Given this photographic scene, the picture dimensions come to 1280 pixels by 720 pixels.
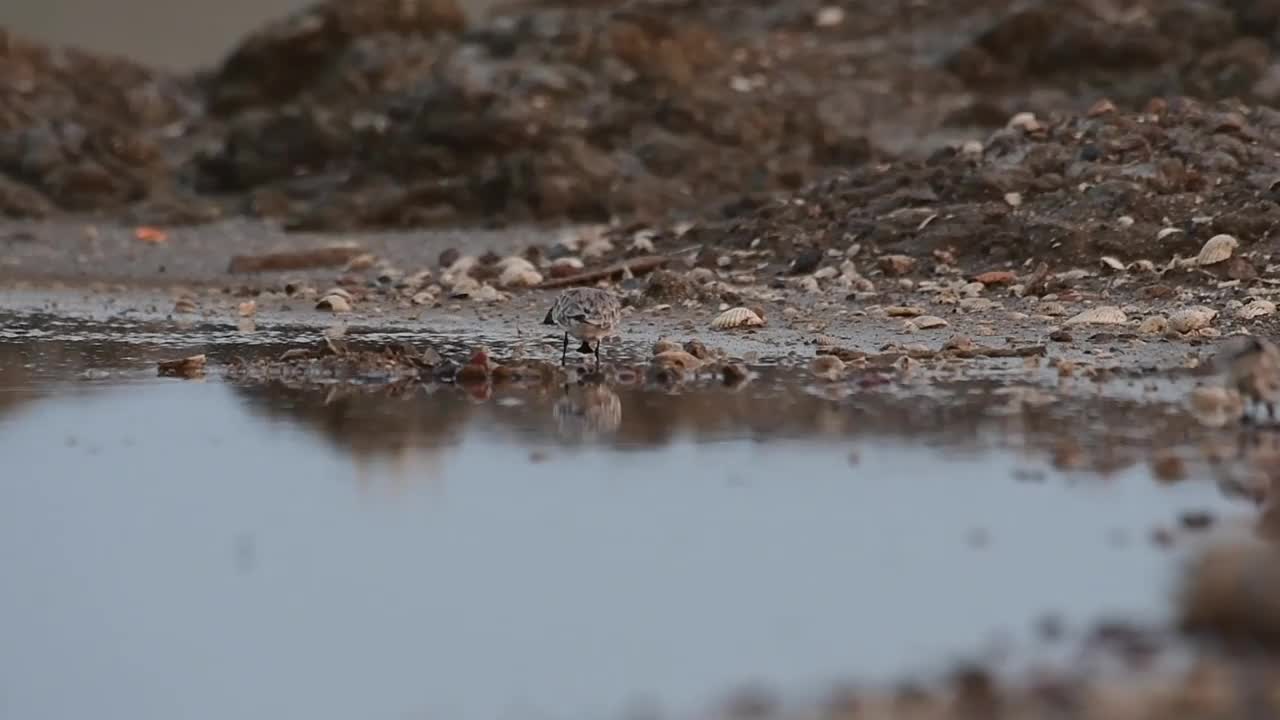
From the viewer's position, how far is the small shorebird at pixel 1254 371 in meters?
6.61

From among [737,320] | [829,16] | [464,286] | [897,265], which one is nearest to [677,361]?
[737,320]

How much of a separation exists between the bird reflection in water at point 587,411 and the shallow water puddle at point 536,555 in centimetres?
3

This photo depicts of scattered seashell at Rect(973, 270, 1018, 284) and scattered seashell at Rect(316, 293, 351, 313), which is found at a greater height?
scattered seashell at Rect(973, 270, 1018, 284)

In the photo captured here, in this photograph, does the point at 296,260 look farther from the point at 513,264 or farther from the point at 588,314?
the point at 588,314

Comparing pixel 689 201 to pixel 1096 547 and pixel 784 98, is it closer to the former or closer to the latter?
pixel 784 98

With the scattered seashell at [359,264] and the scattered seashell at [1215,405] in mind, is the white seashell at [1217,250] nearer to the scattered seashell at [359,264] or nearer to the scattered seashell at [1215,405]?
the scattered seashell at [1215,405]

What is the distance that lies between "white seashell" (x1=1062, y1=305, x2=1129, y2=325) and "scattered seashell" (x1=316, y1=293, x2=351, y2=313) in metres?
4.99

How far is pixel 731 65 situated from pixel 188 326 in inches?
405

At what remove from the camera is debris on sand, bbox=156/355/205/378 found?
944 centimetres

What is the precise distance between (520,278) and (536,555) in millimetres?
7247

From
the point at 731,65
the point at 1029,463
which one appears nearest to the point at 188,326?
the point at 1029,463

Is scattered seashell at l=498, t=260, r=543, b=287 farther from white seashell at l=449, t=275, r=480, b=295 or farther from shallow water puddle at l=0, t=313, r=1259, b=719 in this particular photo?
shallow water puddle at l=0, t=313, r=1259, b=719

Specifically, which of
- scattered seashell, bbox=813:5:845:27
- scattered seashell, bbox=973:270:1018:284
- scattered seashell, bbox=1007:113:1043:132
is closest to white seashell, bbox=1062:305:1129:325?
scattered seashell, bbox=973:270:1018:284

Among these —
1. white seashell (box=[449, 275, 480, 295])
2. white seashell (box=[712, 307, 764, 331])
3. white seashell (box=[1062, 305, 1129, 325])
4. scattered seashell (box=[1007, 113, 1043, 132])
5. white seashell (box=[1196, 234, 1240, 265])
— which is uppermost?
scattered seashell (box=[1007, 113, 1043, 132])
